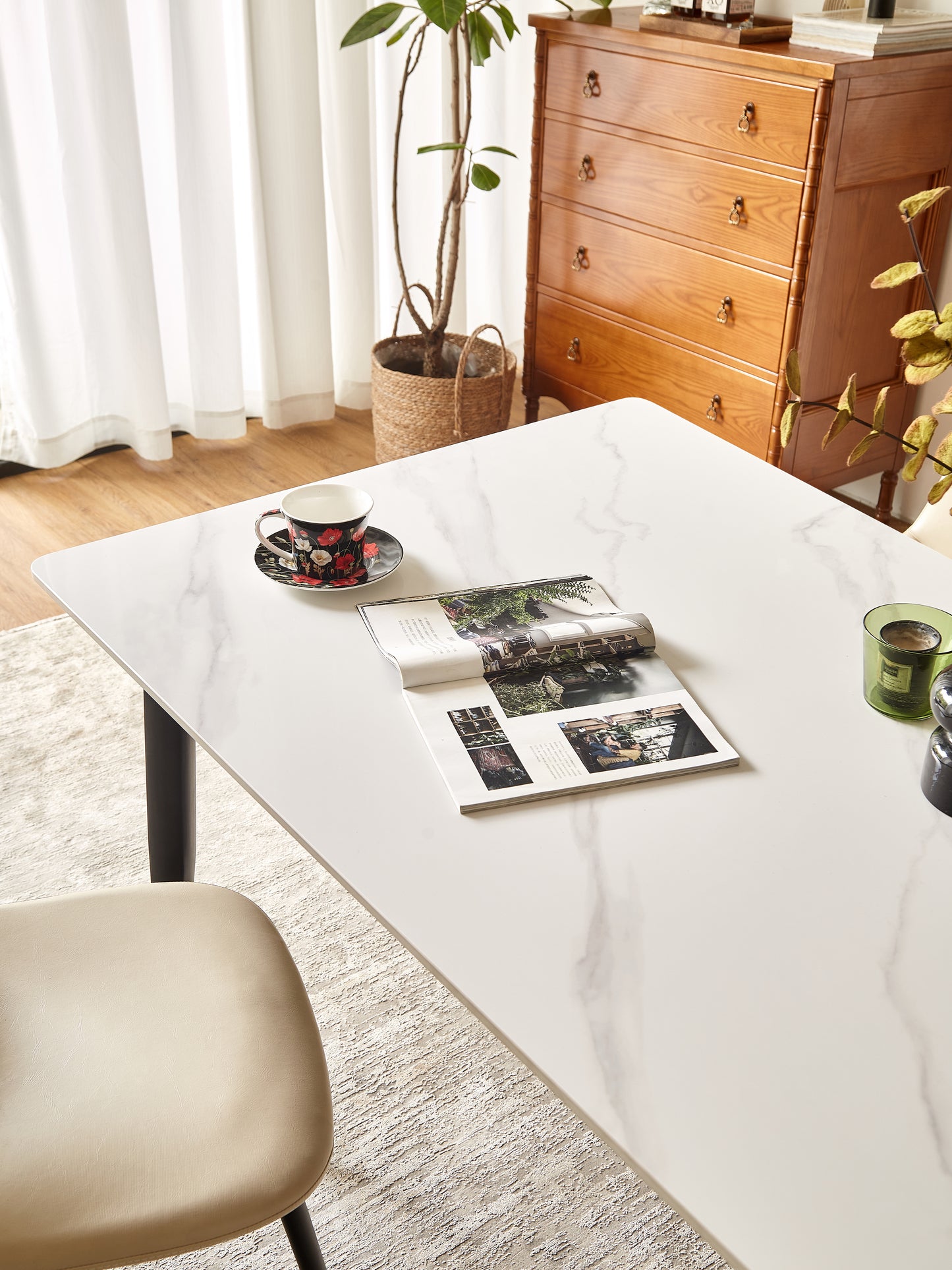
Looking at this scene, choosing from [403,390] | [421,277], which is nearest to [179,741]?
[403,390]

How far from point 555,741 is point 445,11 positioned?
2.15 meters

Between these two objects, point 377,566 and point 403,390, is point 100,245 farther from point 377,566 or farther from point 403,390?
point 377,566

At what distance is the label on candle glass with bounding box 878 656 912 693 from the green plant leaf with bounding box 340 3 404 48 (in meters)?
2.28

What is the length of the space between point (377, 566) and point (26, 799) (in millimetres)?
1059

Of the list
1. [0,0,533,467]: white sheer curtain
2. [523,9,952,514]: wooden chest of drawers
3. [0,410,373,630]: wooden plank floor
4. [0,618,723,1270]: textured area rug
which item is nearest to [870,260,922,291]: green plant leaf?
[0,618,723,1270]: textured area rug

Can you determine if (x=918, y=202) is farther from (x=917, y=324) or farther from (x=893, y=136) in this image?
(x=893, y=136)

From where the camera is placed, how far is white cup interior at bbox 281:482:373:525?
134 centimetres

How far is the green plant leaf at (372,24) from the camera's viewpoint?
277 cm

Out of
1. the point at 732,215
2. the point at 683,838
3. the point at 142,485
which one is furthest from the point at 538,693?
the point at 142,485

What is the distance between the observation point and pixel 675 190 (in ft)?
8.81

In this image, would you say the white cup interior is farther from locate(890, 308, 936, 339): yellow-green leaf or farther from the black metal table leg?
locate(890, 308, 936, 339): yellow-green leaf

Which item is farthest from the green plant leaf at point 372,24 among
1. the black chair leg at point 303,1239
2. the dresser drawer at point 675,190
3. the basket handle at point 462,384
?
the black chair leg at point 303,1239

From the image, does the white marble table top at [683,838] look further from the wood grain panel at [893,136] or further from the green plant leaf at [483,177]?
the green plant leaf at [483,177]

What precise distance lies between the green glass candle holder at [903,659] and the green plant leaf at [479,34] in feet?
6.96
